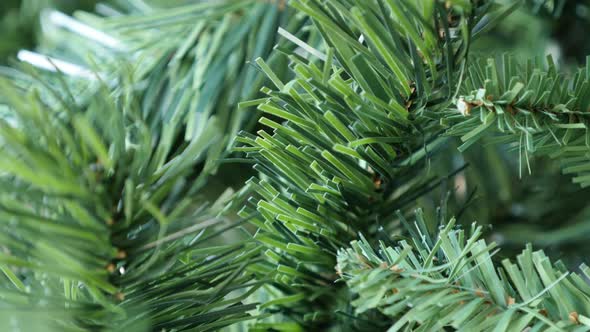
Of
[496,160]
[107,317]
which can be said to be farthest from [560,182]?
[107,317]

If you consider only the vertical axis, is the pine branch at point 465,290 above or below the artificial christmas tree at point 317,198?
below

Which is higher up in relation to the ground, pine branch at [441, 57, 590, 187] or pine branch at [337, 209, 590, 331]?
pine branch at [441, 57, 590, 187]

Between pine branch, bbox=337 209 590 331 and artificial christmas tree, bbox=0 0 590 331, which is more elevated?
artificial christmas tree, bbox=0 0 590 331

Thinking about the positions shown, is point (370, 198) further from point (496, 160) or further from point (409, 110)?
point (496, 160)

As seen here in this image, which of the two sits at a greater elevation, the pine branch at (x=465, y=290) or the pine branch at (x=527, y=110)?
the pine branch at (x=527, y=110)

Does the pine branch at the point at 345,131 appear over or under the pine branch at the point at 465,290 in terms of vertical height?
over

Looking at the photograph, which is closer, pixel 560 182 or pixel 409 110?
pixel 409 110

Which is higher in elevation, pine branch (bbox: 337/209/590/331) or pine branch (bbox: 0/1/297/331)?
pine branch (bbox: 0/1/297/331)

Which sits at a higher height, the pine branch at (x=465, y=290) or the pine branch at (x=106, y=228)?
the pine branch at (x=106, y=228)
